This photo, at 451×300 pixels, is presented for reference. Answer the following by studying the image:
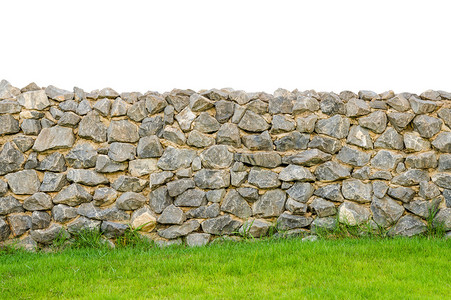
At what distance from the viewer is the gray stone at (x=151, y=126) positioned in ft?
21.2

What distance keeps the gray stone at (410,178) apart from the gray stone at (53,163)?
4718 mm

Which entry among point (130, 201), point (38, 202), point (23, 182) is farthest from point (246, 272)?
point (23, 182)

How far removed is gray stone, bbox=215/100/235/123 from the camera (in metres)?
6.44

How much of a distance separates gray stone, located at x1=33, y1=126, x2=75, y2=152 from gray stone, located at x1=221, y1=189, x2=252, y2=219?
7.96 ft

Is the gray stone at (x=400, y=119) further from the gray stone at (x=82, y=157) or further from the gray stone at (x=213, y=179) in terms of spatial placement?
the gray stone at (x=82, y=157)

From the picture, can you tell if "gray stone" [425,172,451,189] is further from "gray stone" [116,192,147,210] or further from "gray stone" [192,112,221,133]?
"gray stone" [116,192,147,210]

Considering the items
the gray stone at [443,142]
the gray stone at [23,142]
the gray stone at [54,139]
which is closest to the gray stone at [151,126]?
the gray stone at [54,139]

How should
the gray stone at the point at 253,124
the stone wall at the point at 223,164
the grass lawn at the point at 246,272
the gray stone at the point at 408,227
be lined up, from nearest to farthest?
the grass lawn at the point at 246,272, the gray stone at the point at 408,227, the stone wall at the point at 223,164, the gray stone at the point at 253,124

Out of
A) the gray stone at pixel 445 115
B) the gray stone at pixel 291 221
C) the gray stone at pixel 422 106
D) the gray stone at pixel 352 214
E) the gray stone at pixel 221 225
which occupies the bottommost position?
the gray stone at pixel 221 225

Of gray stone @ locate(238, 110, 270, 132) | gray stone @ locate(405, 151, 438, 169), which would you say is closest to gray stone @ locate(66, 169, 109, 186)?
gray stone @ locate(238, 110, 270, 132)

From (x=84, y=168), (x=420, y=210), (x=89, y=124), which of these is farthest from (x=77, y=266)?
(x=420, y=210)

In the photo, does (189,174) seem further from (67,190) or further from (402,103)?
(402,103)

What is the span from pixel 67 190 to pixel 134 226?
111 cm

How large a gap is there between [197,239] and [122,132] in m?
1.88
